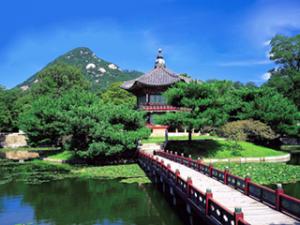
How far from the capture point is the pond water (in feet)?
43.9

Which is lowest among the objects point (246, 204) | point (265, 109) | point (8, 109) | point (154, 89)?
point (246, 204)

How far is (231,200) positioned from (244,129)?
2347 cm

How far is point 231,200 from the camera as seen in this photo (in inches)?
465

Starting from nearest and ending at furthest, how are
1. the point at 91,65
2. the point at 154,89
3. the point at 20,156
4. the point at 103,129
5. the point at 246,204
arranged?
the point at 246,204, the point at 103,129, the point at 20,156, the point at 154,89, the point at 91,65

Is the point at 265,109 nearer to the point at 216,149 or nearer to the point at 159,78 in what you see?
the point at 216,149

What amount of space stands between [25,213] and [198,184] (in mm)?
8030

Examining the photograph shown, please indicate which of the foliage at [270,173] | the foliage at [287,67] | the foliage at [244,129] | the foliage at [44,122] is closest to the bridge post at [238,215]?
the foliage at [270,173]

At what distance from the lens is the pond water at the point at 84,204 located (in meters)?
13.4

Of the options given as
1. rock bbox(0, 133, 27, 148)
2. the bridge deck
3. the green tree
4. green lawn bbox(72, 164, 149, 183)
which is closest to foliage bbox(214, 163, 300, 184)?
the bridge deck

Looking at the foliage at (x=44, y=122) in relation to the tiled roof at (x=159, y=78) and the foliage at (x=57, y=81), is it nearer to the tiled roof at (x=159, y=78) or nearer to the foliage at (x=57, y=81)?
the tiled roof at (x=159, y=78)

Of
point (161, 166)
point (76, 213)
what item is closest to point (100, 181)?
point (161, 166)

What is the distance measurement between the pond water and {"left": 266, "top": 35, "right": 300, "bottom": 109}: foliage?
118 ft

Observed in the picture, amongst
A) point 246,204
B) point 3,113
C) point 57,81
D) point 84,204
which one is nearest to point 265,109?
point 84,204

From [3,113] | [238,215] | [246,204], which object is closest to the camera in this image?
[238,215]
